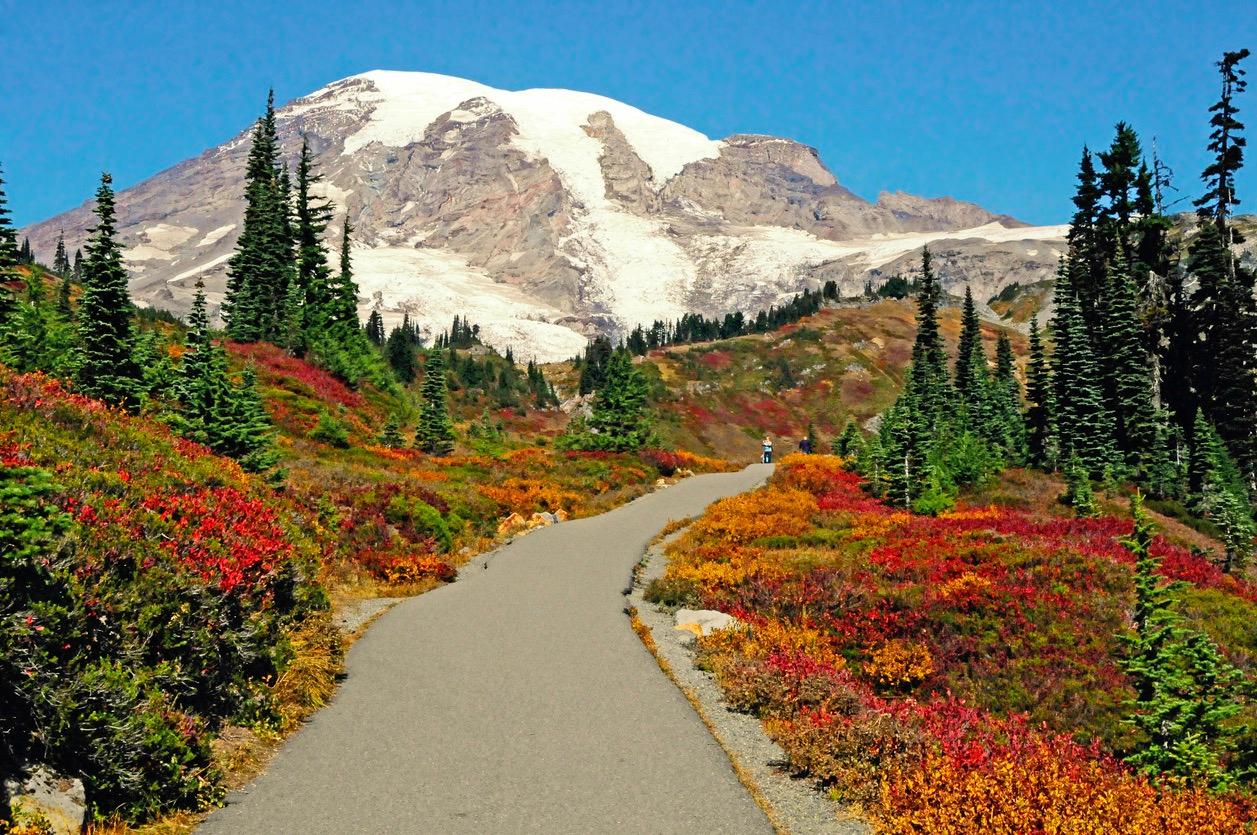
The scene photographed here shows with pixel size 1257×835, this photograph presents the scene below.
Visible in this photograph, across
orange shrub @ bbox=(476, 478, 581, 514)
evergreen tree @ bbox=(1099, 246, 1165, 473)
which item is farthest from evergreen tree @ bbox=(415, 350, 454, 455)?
evergreen tree @ bbox=(1099, 246, 1165, 473)

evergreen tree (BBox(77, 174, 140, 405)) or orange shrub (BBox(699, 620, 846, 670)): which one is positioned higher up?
evergreen tree (BBox(77, 174, 140, 405))

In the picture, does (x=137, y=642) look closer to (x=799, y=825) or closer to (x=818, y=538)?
(x=799, y=825)

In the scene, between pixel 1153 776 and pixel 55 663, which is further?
pixel 1153 776

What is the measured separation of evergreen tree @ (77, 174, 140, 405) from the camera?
25.4 metres

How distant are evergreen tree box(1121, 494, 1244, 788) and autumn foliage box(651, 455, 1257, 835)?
471mm

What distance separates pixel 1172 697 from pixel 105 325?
1123 inches

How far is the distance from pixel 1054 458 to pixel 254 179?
208 feet

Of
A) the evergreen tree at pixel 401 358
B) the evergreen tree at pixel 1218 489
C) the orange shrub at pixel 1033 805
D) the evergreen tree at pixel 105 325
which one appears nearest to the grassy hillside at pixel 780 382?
the evergreen tree at pixel 401 358

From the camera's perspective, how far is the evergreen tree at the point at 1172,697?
10.4 metres

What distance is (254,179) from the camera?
219 feet

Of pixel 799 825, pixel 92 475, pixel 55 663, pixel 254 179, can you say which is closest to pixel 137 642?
pixel 55 663

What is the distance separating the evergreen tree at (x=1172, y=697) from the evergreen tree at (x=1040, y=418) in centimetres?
4941

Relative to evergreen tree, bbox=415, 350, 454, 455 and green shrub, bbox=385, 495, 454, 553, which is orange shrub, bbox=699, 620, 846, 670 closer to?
green shrub, bbox=385, 495, 454, 553

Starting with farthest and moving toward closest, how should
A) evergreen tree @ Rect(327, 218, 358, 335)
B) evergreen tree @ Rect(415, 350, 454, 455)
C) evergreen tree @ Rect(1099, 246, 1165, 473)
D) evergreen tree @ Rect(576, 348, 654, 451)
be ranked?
evergreen tree @ Rect(327, 218, 358, 335), evergreen tree @ Rect(1099, 246, 1165, 473), evergreen tree @ Rect(576, 348, 654, 451), evergreen tree @ Rect(415, 350, 454, 455)
